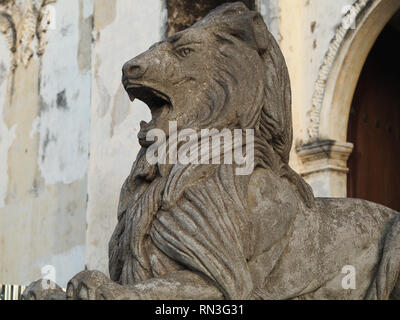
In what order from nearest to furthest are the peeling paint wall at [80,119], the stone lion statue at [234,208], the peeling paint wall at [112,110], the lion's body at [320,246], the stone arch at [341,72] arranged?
the stone lion statue at [234,208] < the lion's body at [320,246] < the stone arch at [341,72] < the peeling paint wall at [80,119] < the peeling paint wall at [112,110]

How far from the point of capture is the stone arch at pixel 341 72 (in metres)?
5.88

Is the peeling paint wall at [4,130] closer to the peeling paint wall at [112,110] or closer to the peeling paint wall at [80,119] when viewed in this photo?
the peeling paint wall at [80,119]

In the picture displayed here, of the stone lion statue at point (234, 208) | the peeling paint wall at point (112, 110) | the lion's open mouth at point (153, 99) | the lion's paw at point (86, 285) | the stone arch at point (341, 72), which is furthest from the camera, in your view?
the peeling paint wall at point (112, 110)

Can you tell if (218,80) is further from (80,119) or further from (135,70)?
(80,119)

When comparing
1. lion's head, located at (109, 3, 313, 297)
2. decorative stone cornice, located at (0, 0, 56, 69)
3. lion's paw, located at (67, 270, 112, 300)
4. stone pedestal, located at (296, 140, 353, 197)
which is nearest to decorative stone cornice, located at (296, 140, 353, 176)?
stone pedestal, located at (296, 140, 353, 197)

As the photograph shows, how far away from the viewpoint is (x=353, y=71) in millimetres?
6023

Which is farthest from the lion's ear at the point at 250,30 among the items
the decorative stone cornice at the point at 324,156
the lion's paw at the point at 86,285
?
the decorative stone cornice at the point at 324,156

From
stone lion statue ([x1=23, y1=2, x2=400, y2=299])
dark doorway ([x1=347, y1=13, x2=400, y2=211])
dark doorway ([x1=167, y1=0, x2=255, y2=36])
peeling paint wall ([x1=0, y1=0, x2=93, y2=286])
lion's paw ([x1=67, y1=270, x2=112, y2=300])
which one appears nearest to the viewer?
lion's paw ([x1=67, y1=270, x2=112, y2=300])

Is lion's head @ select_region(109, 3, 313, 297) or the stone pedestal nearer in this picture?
lion's head @ select_region(109, 3, 313, 297)

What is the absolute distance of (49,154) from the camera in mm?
8578

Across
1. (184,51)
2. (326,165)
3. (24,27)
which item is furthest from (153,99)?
(24,27)

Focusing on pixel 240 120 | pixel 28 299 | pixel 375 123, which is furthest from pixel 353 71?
pixel 28 299

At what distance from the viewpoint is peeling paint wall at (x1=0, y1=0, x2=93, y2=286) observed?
8.12 metres

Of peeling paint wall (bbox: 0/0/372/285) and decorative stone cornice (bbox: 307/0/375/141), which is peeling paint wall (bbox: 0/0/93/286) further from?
decorative stone cornice (bbox: 307/0/375/141)
